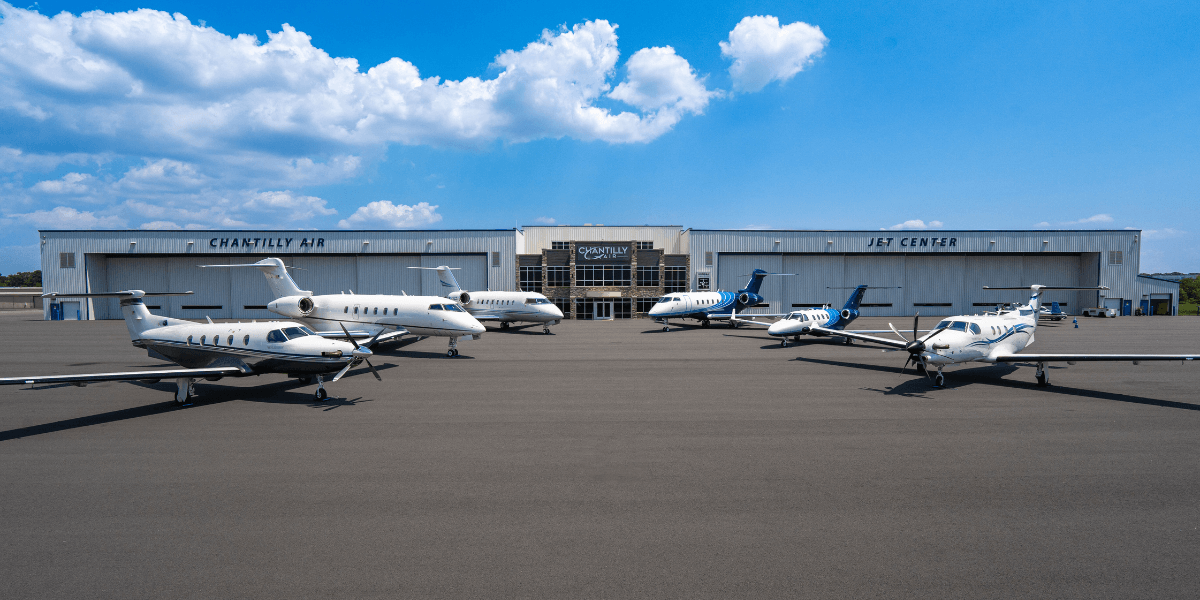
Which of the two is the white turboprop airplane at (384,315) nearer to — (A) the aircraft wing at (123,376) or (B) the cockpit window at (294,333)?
(B) the cockpit window at (294,333)

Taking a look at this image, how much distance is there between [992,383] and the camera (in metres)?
15.4

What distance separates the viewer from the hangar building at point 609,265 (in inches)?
1806

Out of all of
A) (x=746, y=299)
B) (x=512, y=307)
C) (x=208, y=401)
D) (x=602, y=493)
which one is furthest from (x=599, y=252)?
(x=602, y=493)

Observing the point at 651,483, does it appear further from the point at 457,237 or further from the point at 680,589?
the point at 457,237

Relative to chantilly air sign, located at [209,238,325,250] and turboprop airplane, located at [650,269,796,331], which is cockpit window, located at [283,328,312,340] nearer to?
turboprop airplane, located at [650,269,796,331]

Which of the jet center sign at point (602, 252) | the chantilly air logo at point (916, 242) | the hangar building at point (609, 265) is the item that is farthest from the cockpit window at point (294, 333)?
the chantilly air logo at point (916, 242)

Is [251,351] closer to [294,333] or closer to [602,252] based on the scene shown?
[294,333]

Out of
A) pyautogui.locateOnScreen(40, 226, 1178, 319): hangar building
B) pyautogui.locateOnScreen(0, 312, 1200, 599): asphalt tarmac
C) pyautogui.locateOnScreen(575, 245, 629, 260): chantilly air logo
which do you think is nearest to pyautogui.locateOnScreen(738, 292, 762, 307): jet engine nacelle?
pyautogui.locateOnScreen(40, 226, 1178, 319): hangar building

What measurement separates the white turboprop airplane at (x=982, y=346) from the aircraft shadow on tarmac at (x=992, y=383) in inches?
18.2

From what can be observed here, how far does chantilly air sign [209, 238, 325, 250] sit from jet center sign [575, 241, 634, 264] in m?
24.6

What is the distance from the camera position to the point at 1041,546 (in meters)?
5.68

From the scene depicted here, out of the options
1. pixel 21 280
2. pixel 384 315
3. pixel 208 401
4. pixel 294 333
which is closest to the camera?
pixel 208 401

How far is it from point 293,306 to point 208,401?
1222 centimetres

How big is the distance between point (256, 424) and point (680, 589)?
34.1ft
